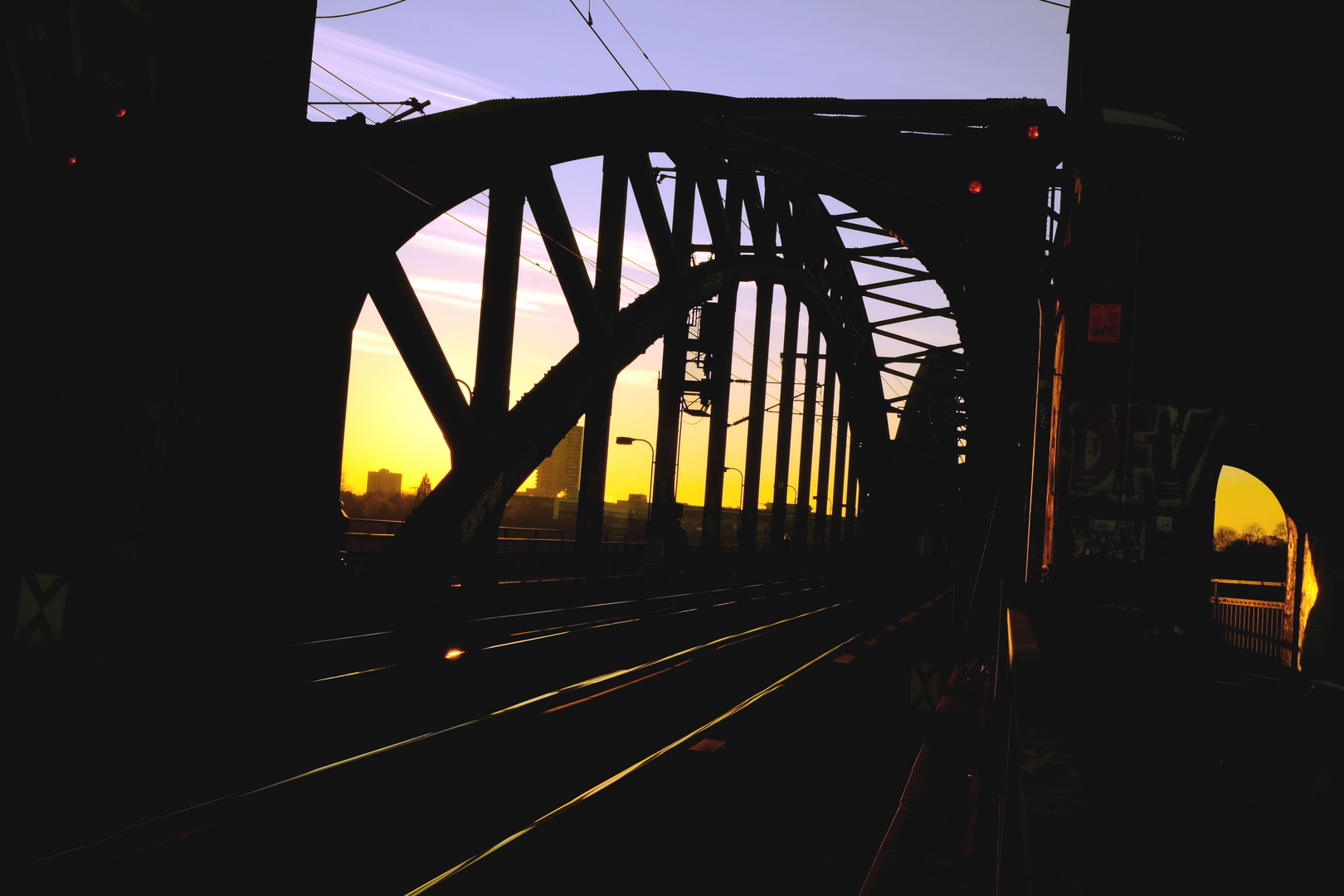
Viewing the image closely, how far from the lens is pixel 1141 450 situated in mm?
14906

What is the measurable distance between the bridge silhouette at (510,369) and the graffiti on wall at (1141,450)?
0.05 metres

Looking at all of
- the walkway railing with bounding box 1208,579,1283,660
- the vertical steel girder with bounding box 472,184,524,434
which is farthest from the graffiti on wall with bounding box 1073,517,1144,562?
the vertical steel girder with bounding box 472,184,524,434

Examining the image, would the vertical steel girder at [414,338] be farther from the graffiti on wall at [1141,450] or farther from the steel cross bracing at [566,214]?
the graffiti on wall at [1141,450]

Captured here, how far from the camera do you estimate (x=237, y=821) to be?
6.30 metres

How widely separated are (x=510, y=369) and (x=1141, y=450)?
453 inches

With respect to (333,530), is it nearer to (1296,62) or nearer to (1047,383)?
(1047,383)

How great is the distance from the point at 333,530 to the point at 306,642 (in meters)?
5.51

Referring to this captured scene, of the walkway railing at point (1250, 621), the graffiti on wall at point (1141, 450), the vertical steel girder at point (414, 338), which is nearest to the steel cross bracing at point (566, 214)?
the vertical steel girder at point (414, 338)

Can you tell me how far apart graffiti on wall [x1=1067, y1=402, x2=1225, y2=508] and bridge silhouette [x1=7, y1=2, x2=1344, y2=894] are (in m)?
0.05

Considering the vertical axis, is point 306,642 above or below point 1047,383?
below

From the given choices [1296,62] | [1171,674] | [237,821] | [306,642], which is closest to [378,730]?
[306,642]

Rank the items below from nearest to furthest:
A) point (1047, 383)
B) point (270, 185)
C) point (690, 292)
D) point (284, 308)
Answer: point (270, 185)
point (284, 308)
point (1047, 383)
point (690, 292)

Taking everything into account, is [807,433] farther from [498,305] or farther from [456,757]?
[456,757]

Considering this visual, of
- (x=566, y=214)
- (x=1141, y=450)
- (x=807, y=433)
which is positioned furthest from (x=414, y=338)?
(x=807, y=433)
